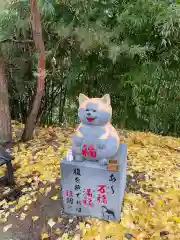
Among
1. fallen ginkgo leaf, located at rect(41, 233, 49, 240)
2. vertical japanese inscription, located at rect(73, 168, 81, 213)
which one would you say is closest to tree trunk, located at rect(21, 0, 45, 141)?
vertical japanese inscription, located at rect(73, 168, 81, 213)

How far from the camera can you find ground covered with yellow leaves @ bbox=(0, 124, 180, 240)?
205 cm

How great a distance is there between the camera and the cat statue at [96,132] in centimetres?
189

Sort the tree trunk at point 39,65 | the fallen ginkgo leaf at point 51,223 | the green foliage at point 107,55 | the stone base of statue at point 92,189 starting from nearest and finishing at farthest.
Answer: the stone base of statue at point 92,189, the fallen ginkgo leaf at point 51,223, the tree trunk at point 39,65, the green foliage at point 107,55

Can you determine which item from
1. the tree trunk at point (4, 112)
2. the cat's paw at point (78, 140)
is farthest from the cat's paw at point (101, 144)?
the tree trunk at point (4, 112)

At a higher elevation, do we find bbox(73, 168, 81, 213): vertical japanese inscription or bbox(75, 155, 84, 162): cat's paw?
bbox(75, 155, 84, 162): cat's paw

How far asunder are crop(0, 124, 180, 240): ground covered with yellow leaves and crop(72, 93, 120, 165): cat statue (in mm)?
597

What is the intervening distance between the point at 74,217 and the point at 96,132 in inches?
32.5

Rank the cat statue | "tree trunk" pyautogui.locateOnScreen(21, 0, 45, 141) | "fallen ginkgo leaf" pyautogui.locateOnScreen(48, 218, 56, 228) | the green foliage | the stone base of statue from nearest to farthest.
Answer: the cat statue → the stone base of statue → "fallen ginkgo leaf" pyautogui.locateOnScreen(48, 218, 56, 228) → "tree trunk" pyautogui.locateOnScreen(21, 0, 45, 141) → the green foliage

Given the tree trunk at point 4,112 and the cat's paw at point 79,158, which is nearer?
the cat's paw at point 79,158

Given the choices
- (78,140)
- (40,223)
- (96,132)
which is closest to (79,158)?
(78,140)

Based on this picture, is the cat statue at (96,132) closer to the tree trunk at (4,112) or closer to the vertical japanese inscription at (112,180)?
the vertical japanese inscription at (112,180)

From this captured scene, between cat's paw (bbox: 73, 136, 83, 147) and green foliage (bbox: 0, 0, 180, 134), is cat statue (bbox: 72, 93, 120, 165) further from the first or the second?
green foliage (bbox: 0, 0, 180, 134)

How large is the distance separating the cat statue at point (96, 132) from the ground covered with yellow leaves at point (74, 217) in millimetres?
597

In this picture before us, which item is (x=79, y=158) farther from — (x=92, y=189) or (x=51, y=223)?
(x=51, y=223)
